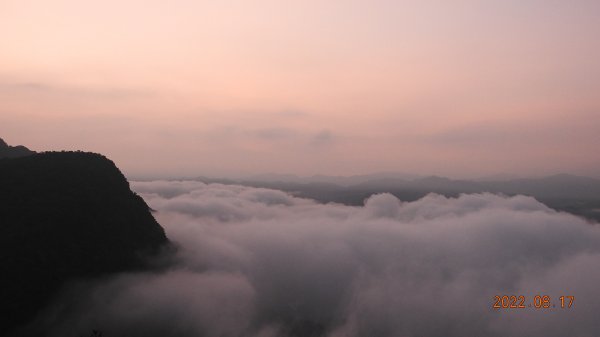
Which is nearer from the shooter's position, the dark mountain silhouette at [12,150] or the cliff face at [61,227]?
the cliff face at [61,227]

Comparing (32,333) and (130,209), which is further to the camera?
(130,209)

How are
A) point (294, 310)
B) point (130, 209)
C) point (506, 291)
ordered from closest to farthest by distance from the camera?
point (130, 209), point (294, 310), point (506, 291)

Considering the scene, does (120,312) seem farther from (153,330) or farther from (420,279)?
(420,279)

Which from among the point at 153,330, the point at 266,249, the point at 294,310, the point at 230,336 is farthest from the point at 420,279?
the point at 153,330

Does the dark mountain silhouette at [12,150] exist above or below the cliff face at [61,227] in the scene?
above

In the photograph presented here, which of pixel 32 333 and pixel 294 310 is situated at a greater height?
pixel 32 333

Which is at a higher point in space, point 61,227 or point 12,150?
point 12,150
